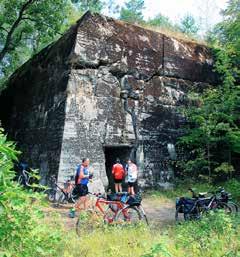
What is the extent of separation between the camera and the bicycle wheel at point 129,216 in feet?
21.0

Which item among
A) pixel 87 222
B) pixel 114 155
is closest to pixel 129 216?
pixel 87 222

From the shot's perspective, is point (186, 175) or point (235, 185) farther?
point (186, 175)


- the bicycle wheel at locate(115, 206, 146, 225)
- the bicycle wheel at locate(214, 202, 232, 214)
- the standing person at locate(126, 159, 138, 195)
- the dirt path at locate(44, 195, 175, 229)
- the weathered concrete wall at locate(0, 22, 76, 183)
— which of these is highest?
the weathered concrete wall at locate(0, 22, 76, 183)

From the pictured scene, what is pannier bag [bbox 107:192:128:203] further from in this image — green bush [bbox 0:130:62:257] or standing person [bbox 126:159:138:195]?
standing person [bbox 126:159:138:195]

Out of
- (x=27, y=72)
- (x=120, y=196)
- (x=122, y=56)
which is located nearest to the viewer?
(x=120, y=196)

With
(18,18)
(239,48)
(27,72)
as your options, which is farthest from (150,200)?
(18,18)

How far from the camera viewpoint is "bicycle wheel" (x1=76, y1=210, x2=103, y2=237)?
6137 mm

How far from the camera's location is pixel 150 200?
35.1ft

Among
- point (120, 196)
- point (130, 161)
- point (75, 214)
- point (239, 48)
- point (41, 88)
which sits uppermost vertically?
point (239, 48)

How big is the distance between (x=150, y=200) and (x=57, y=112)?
368 centimetres

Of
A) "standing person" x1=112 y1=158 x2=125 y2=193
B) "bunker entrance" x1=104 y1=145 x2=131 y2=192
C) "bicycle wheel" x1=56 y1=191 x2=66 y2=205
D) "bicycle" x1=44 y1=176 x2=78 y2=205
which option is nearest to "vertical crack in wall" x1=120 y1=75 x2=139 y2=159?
"bunker entrance" x1=104 y1=145 x2=131 y2=192

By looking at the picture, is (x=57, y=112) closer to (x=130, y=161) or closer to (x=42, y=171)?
(x=42, y=171)

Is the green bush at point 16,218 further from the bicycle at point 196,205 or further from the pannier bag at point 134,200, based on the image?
the bicycle at point 196,205

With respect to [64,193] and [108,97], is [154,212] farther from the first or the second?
[108,97]
